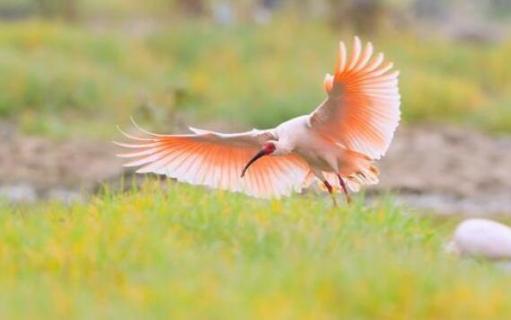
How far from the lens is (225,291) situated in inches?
228

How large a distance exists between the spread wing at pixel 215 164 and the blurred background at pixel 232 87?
13.9 feet

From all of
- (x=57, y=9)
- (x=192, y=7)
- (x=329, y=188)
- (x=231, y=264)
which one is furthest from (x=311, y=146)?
(x=192, y=7)

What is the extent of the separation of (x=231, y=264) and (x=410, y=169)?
32.1ft

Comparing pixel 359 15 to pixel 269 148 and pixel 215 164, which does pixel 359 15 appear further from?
pixel 269 148

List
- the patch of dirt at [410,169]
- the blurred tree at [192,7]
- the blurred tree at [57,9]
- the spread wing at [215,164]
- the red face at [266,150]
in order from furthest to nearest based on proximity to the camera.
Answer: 1. the blurred tree at [192,7]
2. the blurred tree at [57,9]
3. the patch of dirt at [410,169]
4. the spread wing at [215,164]
5. the red face at [266,150]

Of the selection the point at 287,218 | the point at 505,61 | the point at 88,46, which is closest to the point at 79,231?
the point at 287,218

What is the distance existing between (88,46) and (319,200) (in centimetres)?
1335

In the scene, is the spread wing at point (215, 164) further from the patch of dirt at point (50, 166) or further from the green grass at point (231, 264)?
the patch of dirt at point (50, 166)

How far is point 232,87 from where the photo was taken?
19719 mm

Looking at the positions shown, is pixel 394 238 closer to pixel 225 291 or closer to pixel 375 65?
pixel 375 65

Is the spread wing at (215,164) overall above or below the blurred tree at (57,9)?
below

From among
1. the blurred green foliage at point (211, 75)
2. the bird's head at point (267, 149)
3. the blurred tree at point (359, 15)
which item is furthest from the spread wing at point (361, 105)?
the blurred tree at point (359, 15)

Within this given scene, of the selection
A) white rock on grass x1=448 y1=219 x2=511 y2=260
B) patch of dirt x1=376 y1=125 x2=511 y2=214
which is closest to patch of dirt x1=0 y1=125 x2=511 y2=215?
patch of dirt x1=376 y1=125 x2=511 y2=214

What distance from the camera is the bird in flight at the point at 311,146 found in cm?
775
